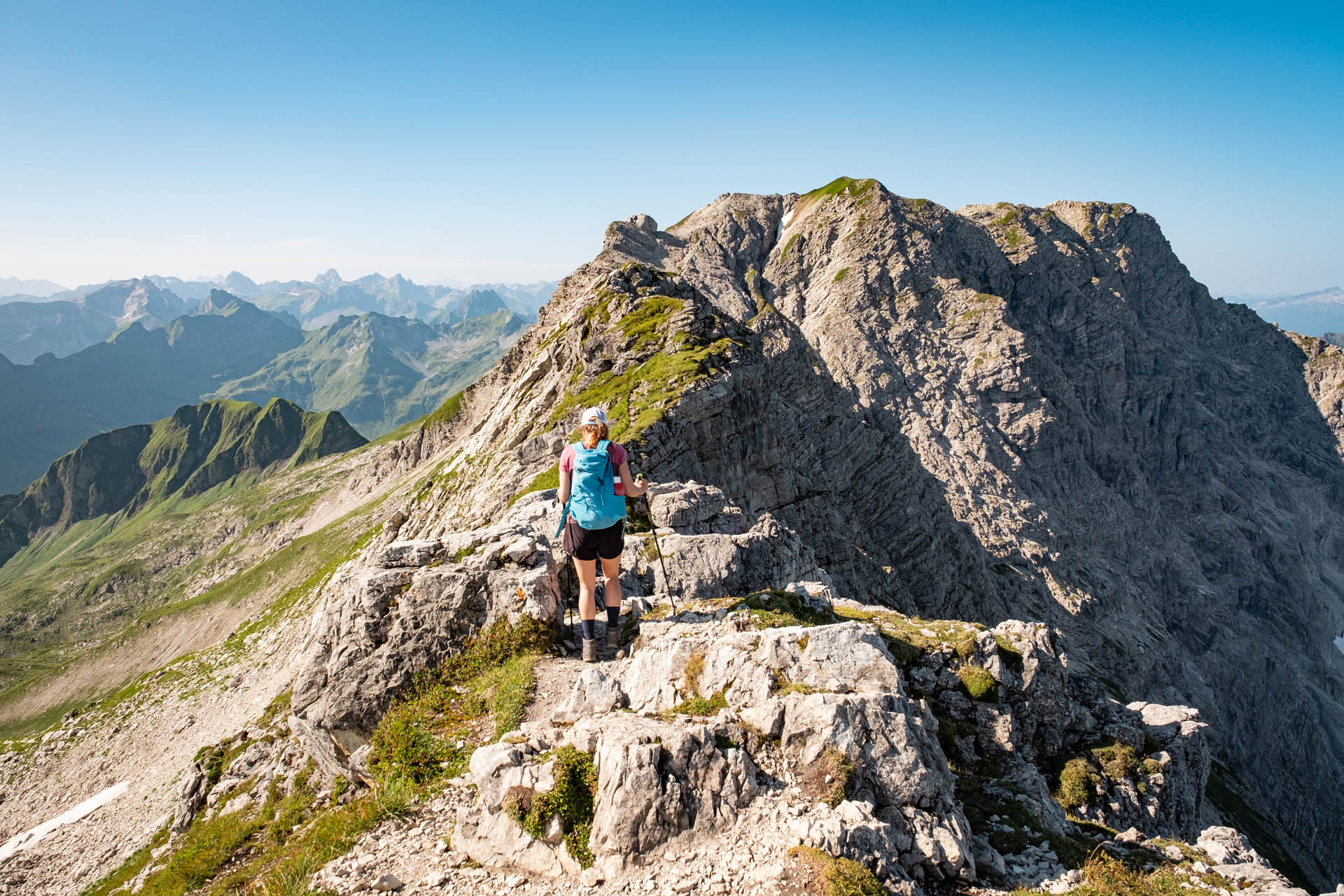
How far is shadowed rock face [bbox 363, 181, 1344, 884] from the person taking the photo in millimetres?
44531

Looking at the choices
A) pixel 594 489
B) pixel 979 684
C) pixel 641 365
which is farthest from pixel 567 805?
A: pixel 641 365

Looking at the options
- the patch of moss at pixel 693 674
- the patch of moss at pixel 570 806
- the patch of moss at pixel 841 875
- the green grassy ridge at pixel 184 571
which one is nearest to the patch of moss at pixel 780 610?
the patch of moss at pixel 693 674

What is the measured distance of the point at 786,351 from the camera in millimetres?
63281

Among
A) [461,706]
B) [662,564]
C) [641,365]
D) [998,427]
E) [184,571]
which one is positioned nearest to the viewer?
[461,706]

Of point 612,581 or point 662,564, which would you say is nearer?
point 612,581

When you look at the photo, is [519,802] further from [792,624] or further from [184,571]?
[184,571]

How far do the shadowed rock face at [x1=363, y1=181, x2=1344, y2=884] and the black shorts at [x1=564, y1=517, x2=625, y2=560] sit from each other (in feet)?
65.3

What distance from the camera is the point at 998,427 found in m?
94.1

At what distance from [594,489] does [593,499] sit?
0.68 feet

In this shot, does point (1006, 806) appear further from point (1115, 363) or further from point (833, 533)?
point (1115, 363)

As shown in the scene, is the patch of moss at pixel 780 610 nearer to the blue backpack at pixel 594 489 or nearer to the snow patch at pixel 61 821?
the blue backpack at pixel 594 489

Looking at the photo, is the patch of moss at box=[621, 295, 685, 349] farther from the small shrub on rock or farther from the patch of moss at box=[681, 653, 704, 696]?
the small shrub on rock

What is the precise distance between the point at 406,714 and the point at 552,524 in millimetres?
8334

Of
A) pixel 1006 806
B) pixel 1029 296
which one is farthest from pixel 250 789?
pixel 1029 296
